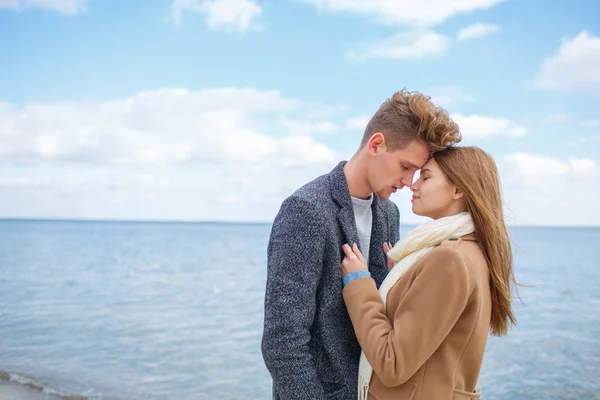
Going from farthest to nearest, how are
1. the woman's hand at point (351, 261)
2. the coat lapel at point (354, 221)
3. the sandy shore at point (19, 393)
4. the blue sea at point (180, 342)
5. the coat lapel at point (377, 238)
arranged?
the blue sea at point (180, 342), the sandy shore at point (19, 393), the coat lapel at point (377, 238), the coat lapel at point (354, 221), the woman's hand at point (351, 261)

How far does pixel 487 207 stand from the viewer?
6.95 ft

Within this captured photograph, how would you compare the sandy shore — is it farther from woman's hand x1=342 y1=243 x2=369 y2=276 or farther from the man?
woman's hand x1=342 y1=243 x2=369 y2=276

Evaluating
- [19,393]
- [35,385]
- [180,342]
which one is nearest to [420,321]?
[19,393]

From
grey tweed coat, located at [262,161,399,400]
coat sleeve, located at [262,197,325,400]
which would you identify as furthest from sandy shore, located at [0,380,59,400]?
coat sleeve, located at [262,197,325,400]

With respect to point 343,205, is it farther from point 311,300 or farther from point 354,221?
point 311,300

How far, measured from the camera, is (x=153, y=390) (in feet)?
25.5

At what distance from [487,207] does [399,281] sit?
1.39 feet

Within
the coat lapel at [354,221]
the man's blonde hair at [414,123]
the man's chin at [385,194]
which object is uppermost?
the man's blonde hair at [414,123]

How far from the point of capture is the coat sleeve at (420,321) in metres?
1.93

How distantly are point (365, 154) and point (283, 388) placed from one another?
97 cm

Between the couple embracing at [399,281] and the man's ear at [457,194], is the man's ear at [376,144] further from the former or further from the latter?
the man's ear at [457,194]

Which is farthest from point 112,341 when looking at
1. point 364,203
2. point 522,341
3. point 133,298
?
point 364,203

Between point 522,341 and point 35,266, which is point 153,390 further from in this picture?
point 35,266

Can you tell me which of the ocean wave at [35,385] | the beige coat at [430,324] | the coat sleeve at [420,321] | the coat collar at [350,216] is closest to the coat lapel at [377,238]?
the coat collar at [350,216]
